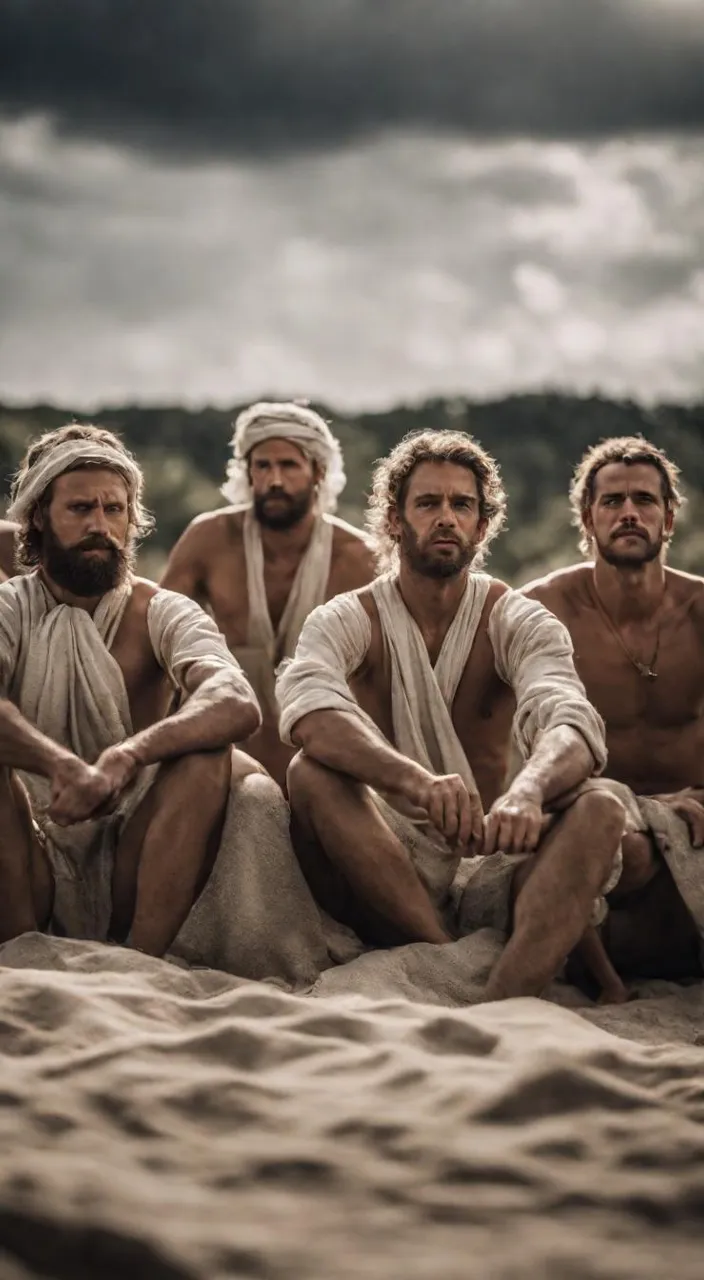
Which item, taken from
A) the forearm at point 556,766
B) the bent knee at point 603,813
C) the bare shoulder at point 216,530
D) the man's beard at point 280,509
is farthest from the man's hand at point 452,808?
the bare shoulder at point 216,530

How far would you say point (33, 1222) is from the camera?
241cm

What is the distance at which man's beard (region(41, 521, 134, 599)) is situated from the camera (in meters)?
4.70

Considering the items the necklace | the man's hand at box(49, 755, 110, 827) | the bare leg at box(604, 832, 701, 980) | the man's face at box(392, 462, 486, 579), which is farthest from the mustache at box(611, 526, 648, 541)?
the man's hand at box(49, 755, 110, 827)

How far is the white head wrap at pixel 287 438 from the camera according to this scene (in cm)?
678

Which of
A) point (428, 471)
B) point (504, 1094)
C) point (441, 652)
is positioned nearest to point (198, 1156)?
point (504, 1094)

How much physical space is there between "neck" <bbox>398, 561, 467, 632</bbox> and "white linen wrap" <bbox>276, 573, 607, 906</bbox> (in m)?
0.03

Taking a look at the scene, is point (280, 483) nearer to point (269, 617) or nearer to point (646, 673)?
point (269, 617)

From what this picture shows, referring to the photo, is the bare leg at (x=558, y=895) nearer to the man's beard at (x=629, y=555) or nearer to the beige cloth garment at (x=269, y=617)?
the man's beard at (x=629, y=555)

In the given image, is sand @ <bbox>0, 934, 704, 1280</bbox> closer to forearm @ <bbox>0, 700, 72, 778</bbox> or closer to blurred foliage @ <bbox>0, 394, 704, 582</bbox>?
forearm @ <bbox>0, 700, 72, 778</bbox>

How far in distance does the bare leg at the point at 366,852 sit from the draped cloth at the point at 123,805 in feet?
0.60

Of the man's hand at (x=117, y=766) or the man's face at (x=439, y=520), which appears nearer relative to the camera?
the man's hand at (x=117, y=766)

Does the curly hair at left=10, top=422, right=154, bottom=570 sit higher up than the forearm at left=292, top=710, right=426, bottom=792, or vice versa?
the curly hair at left=10, top=422, right=154, bottom=570

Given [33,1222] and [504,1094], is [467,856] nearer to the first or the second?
[504,1094]

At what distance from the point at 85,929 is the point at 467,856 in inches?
42.6
